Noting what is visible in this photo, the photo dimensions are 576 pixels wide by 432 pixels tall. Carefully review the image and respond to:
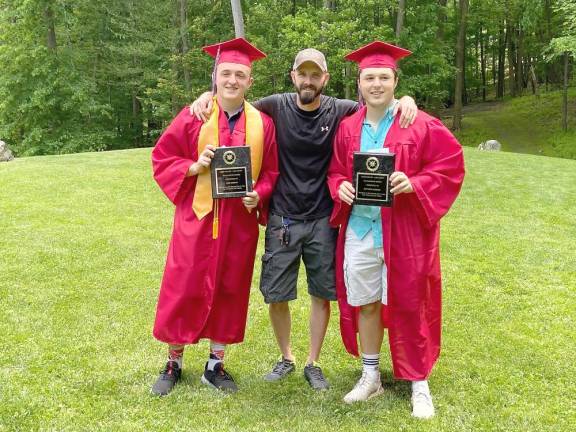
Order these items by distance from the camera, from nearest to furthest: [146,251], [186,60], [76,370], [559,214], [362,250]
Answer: [362,250] → [76,370] → [146,251] → [559,214] → [186,60]

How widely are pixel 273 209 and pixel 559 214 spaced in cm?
752

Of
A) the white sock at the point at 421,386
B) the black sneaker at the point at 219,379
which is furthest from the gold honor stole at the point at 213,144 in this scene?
the white sock at the point at 421,386

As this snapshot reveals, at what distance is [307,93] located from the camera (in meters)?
3.56

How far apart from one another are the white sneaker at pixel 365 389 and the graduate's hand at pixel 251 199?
1.36m

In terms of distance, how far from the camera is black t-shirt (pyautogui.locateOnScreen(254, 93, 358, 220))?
3.64 meters

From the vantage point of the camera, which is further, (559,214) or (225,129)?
(559,214)

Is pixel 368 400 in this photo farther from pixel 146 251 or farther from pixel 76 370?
pixel 146 251

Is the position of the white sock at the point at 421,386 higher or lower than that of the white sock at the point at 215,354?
lower

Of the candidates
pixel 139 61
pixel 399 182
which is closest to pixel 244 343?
pixel 399 182

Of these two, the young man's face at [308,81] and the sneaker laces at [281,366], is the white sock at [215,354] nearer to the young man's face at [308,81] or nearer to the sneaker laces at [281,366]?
the sneaker laces at [281,366]

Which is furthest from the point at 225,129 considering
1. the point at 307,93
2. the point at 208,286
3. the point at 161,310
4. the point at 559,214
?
the point at 559,214

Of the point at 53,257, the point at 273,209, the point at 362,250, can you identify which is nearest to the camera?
the point at 362,250

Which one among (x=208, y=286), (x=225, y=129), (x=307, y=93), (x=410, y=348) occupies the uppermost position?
(x=307, y=93)

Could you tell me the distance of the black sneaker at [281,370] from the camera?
402cm
